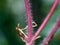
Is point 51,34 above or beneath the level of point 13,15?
above

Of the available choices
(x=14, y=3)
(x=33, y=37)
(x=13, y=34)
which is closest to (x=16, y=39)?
(x=13, y=34)

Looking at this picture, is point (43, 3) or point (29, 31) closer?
point (29, 31)

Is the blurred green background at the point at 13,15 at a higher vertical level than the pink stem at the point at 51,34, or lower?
lower

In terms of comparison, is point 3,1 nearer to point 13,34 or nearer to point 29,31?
point 13,34

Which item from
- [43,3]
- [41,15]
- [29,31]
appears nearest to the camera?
[29,31]

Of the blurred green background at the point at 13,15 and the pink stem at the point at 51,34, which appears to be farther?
the blurred green background at the point at 13,15

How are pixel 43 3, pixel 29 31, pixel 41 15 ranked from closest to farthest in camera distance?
pixel 29 31
pixel 41 15
pixel 43 3

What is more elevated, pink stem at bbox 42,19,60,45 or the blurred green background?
pink stem at bbox 42,19,60,45

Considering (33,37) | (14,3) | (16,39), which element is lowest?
(16,39)

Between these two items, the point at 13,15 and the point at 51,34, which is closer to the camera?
the point at 51,34

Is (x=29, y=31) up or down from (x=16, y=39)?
up

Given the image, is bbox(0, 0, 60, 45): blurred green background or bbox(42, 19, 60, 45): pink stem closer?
bbox(42, 19, 60, 45): pink stem
